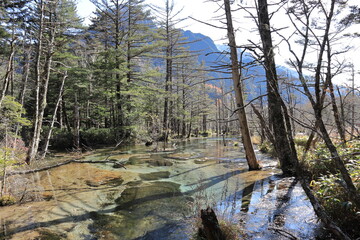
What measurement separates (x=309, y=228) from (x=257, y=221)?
0.80 m

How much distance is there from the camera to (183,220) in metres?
4.17

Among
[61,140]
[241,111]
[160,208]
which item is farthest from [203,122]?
[61,140]

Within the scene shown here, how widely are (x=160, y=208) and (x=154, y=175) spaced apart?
3.23 metres

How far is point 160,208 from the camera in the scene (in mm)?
4949

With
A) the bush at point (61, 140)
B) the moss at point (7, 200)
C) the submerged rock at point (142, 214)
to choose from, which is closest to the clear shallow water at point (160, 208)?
the submerged rock at point (142, 214)

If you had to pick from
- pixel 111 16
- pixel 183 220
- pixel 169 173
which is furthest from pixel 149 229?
pixel 111 16

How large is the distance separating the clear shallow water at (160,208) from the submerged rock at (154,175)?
0.03 meters

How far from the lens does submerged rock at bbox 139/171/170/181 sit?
770 centimetres

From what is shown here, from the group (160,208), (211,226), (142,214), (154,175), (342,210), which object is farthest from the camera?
(154,175)

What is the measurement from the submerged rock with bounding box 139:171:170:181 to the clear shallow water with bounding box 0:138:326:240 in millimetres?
35

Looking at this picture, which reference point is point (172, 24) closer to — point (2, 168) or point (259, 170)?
point (259, 170)

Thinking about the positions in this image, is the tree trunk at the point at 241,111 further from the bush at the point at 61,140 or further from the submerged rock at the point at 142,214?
the bush at the point at 61,140

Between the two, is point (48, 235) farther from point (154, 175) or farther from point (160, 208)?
point (154, 175)

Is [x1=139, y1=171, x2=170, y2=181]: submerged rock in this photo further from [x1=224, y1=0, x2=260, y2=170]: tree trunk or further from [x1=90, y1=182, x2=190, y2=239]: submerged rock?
[x1=224, y1=0, x2=260, y2=170]: tree trunk
